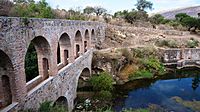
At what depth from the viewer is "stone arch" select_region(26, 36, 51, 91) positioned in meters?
11.2

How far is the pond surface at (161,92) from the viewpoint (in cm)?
1769

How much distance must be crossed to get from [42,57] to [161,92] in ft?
43.1

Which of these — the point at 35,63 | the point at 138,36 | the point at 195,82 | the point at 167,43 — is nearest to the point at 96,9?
the point at 138,36

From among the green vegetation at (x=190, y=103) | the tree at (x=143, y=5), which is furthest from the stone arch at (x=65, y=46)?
the tree at (x=143, y=5)

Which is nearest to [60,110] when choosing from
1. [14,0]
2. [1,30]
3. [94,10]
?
[1,30]

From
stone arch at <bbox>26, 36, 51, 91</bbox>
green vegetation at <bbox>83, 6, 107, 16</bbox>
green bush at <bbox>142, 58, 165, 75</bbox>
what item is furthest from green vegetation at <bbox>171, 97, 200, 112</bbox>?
green vegetation at <bbox>83, 6, 107, 16</bbox>

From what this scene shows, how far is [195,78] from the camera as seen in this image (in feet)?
84.2

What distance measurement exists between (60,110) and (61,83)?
4260mm

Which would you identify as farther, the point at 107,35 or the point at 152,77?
the point at 107,35

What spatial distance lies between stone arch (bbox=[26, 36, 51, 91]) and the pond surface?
23.0 feet

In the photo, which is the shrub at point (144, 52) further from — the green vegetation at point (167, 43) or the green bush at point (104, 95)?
the green bush at point (104, 95)

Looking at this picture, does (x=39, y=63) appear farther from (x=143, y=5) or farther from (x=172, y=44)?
(x=143, y=5)

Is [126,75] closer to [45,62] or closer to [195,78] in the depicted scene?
[195,78]

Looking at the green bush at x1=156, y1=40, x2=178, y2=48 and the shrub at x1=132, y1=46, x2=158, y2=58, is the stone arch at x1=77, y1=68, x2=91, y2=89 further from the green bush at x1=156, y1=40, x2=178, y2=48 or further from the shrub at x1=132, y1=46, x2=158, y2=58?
the green bush at x1=156, y1=40, x2=178, y2=48
